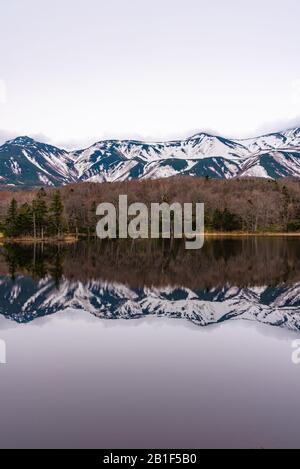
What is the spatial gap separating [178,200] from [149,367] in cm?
12293

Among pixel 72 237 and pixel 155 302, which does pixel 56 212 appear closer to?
pixel 72 237

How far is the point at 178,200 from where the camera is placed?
136250 millimetres

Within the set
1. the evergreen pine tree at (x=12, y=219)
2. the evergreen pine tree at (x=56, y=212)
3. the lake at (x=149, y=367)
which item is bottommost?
the lake at (x=149, y=367)

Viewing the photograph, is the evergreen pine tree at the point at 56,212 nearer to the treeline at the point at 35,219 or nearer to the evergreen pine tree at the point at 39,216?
the treeline at the point at 35,219

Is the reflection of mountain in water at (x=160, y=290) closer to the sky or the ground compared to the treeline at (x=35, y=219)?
closer to the ground

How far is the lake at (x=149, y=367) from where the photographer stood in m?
9.77

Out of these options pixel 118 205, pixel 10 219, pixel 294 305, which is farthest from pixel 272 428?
pixel 118 205

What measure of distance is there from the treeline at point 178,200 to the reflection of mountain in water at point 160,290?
149 feet

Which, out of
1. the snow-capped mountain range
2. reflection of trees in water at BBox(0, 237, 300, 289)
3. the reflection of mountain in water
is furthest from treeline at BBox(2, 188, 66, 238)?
the snow-capped mountain range

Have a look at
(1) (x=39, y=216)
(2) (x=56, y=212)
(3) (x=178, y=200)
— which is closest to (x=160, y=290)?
(1) (x=39, y=216)

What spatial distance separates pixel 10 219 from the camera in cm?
8888

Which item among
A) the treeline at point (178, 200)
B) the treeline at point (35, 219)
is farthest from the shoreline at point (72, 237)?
the treeline at point (178, 200)
